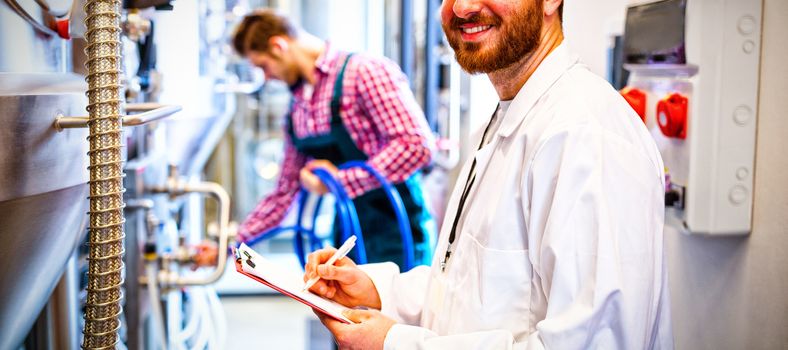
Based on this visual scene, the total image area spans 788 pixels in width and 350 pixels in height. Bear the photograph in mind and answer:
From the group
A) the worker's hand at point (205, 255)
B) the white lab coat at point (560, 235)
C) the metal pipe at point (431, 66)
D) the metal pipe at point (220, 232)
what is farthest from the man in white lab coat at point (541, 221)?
the metal pipe at point (431, 66)

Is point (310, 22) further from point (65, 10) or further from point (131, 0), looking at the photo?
point (65, 10)

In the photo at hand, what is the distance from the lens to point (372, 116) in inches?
86.7

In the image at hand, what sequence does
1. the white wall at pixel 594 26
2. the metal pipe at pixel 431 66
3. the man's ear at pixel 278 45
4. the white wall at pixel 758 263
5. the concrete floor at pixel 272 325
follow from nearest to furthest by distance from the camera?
the white wall at pixel 758 263
the white wall at pixel 594 26
the man's ear at pixel 278 45
the metal pipe at pixel 431 66
the concrete floor at pixel 272 325

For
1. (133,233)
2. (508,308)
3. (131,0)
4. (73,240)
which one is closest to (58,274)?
(73,240)

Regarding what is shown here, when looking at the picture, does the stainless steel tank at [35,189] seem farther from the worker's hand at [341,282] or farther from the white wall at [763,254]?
the white wall at [763,254]

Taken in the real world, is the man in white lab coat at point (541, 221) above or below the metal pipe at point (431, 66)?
below

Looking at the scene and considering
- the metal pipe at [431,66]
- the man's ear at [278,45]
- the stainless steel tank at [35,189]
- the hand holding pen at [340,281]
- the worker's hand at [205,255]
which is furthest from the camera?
the metal pipe at [431,66]

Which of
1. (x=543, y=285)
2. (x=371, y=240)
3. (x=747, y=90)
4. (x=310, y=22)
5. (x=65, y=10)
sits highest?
(x=310, y=22)

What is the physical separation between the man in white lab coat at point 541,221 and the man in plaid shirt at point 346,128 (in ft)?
3.11

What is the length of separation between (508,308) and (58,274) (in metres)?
0.72

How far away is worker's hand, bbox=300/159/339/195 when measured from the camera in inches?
85.0

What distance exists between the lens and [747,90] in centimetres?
116

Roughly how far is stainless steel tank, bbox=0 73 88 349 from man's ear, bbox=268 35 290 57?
4.25 feet

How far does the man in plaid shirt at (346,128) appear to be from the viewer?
2.18m
